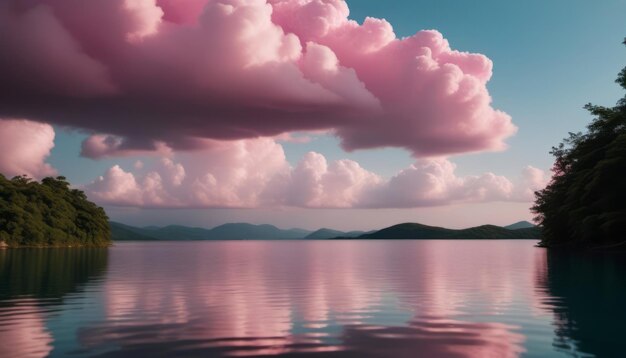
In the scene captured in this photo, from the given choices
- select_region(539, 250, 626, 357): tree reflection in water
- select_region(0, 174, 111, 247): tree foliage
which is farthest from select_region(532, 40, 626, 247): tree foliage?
select_region(0, 174, 111, 247): tree foliage

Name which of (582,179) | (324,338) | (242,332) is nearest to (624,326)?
(324,338)

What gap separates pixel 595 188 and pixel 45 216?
159 m

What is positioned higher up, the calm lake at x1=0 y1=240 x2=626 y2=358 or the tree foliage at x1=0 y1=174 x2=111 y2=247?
the tree foliage at x1=0 y1=174 x2=111 y2=247

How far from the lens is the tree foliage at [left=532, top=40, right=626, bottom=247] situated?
94.2 metres

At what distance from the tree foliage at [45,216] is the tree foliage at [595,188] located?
479 feet

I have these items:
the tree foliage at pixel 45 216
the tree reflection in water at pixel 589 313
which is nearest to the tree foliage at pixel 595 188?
the tree reflection in water at pixel 589 313

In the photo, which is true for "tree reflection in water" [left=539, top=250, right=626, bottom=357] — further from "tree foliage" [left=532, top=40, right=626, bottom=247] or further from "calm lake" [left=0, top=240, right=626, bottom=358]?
"tree foliage" [left=532, top=40, right=626, bottom=247]

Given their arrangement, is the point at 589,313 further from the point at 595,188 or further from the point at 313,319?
the point at 595,188

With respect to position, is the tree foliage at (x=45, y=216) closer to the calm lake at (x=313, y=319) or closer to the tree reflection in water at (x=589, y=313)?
the calm lake at (x=313, y=319)

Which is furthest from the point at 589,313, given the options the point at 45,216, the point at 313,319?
the point at 45,216

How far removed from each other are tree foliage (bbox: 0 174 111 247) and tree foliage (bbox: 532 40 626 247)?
146112 millimetres

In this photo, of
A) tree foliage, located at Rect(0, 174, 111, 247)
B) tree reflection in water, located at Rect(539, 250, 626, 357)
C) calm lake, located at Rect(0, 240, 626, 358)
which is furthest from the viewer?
tree foliage, located at Rect(0, 174, 111, 247)

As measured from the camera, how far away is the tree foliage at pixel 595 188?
309ft

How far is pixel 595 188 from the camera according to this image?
321 feet
